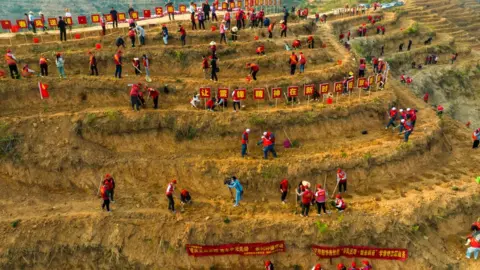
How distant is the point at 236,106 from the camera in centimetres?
2364

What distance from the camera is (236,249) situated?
18.1 meters

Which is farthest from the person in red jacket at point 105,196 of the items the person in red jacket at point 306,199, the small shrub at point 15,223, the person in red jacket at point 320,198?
the person in red jacket at point 320,198

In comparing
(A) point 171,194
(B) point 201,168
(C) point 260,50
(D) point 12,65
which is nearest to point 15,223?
(A) point 171,194

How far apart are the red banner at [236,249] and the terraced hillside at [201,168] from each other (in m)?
0.34

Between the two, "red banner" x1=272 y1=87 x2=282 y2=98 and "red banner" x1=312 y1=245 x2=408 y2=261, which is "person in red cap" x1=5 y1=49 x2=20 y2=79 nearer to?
"red banner" x1=272 y1=87 x2=282 y2=98

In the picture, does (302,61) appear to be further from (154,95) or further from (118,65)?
(118,65)

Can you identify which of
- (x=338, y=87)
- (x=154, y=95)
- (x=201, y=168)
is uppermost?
(x=154, y=95)

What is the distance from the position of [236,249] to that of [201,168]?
16.8ft

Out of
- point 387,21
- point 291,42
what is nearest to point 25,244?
point 291,42

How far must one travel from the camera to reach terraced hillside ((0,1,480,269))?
59.8 feet

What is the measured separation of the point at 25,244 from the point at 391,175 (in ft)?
68.8

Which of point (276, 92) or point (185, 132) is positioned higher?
point (276, 92)

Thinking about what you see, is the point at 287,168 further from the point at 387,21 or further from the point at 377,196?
the point at 387,21

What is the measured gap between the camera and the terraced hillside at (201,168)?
59.8 feet
